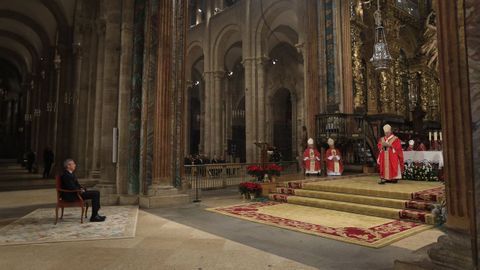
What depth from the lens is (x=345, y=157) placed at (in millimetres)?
12641

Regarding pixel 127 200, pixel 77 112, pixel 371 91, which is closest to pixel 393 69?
pixel 371 91

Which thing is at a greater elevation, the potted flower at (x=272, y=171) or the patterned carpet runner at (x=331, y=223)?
the potted flower at (x=272, y=171)

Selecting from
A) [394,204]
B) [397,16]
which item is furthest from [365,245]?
[397,16]

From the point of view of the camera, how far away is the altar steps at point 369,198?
5.98 meters

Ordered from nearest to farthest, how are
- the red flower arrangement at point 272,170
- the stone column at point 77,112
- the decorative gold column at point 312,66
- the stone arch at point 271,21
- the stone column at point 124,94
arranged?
the stone column at point 124,94 < the red flower arrangement at point 272,170 < the decorative gold column at point 312,66 < the stone column at point 77,112 < the stone arch at point 271,21

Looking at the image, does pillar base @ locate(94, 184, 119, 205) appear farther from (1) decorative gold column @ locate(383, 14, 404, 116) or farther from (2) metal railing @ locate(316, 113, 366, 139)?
(1) decorative gold column @ locate(383, 14, 404, 116)

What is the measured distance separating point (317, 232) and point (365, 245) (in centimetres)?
87

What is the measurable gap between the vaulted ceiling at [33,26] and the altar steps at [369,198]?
14.0 meters

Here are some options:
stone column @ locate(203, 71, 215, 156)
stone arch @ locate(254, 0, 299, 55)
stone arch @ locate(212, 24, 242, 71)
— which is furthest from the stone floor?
stone arch @ locate(212, 24, 242, 71)

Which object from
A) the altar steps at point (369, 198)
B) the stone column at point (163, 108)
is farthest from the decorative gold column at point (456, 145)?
the stone column at point (163, 108)

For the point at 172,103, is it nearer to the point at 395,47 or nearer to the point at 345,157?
the point at 345,157

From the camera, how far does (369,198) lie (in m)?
6.79

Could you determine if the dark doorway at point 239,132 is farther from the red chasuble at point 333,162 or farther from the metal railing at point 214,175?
the red chasuble at point 333,162

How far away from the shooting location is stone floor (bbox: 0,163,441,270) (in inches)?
141
